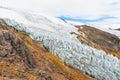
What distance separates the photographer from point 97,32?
124 metres

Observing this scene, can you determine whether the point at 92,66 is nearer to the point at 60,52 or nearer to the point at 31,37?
the point at 60,52

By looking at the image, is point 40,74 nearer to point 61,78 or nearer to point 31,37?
point 61,78

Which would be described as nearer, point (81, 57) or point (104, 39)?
point (81, 57)

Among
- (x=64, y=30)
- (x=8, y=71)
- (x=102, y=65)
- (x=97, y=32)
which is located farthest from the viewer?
(x=97, y=32)

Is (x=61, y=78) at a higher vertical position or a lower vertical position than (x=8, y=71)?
lower

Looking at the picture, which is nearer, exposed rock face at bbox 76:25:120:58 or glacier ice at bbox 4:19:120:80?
glacier ice at bbox 4:19:120:80

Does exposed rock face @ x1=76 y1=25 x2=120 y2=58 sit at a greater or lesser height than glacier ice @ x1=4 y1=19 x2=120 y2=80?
lesser

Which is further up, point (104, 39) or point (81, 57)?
point (81, 57)

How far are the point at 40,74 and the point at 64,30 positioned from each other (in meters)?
54.7

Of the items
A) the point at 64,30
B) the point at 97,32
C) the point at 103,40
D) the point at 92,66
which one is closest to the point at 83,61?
the point at 92,66

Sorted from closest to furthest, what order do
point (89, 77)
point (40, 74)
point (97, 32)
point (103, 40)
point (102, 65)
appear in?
point (40, 74) < point (89, 77) < point (102, 65) < point (103, 40) < point (97, 32)

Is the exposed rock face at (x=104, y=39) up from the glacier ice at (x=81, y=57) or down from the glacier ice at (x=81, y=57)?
down

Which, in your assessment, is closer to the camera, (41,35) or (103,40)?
(41,35)

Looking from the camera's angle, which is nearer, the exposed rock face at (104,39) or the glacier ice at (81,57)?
the glacier ice at (81,57)
